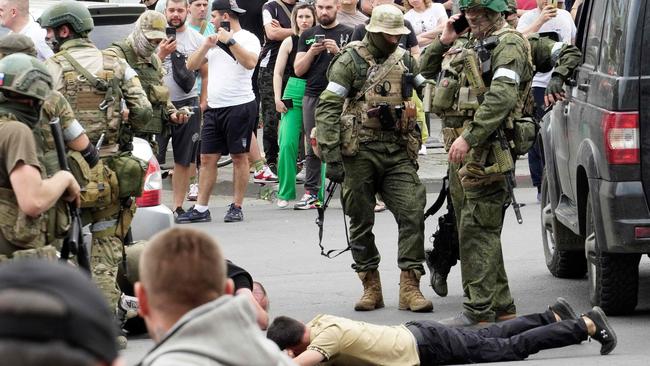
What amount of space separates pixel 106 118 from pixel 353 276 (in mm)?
2964

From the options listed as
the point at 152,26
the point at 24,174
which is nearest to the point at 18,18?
the point at 152,26

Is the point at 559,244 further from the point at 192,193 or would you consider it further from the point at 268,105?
the point at 268,105

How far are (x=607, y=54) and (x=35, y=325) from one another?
637 centimetres

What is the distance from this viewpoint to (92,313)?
190cm

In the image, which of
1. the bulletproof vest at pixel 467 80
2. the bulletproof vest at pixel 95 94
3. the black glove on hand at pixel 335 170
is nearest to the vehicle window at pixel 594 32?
the bulletproof vest at pixel 467 80

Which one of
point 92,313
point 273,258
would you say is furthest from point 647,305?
point 92,313

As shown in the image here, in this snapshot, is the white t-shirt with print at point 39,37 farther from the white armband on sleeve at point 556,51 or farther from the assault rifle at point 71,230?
the white armband on sleeve at point 556,51

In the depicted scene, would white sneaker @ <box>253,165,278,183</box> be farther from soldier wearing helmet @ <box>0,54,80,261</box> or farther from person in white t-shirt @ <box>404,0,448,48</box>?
soldier wearing helmet @ <box>0,54,80,261</box>

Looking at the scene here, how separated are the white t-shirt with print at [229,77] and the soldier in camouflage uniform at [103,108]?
4.91 meters

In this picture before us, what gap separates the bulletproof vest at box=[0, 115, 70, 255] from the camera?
6430 millimetres

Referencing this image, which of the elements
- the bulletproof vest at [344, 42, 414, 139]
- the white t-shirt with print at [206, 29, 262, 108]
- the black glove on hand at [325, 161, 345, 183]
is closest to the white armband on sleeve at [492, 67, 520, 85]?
the bulletproof vest at [344, 42, 414, 139]

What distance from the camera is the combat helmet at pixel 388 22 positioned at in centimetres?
852

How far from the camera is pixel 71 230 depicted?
22.3 feet

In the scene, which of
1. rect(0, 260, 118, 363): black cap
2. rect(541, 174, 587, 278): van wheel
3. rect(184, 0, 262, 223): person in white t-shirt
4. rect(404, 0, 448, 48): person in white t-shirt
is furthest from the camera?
rect(404, 0, 448, 48): person in white t-shirt
